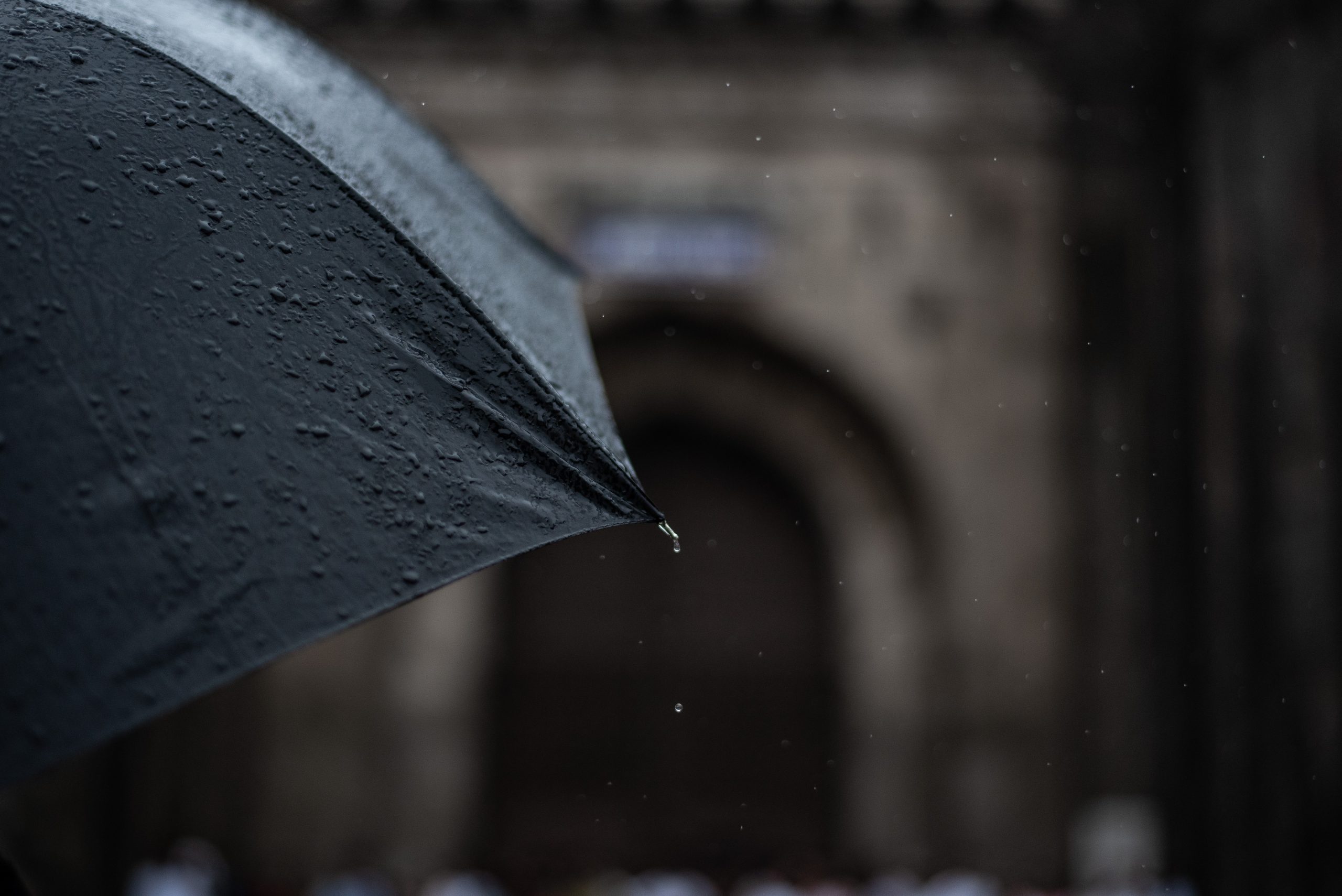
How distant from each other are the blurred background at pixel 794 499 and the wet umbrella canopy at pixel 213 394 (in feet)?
23.4

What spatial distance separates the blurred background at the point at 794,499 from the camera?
8.49m

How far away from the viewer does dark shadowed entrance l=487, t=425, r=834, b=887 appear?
8.95m

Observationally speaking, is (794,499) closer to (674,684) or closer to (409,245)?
(674,684)

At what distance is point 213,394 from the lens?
1295 millimetres

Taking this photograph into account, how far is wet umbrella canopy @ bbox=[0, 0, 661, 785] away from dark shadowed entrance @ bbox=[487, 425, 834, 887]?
7462mm

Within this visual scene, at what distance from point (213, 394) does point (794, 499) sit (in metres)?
8.32

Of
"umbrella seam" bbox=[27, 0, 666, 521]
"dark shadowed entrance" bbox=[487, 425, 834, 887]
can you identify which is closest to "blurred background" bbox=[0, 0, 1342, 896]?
"dark shadowed entrance" bbox=[487, 425, 834, 887]

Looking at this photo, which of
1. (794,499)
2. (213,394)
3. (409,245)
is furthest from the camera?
(794,499)

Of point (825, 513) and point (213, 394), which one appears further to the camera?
point (825, 513)

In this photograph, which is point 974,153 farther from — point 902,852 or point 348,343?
point 348,343

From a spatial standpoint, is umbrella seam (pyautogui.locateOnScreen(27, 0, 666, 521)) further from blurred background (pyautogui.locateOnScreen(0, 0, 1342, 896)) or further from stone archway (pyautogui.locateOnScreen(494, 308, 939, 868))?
stone archway (pyautogui.locateOnScreen(494, 308, 939, 868))

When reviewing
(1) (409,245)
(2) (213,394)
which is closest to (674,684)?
(1) (409,245)

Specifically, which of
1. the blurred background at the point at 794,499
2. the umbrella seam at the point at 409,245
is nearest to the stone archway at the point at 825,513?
the blurred background at the point at 794,499

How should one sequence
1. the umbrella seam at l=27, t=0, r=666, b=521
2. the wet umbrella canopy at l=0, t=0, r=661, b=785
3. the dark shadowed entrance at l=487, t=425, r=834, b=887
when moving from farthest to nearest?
the dark shadowed entrance at l=487, t=425, r=834, b=887
the umbrella seam at l=27, t=0, r=666, b=521
the wet umbrella canopy at l=0, t=0, r=661, b=785
